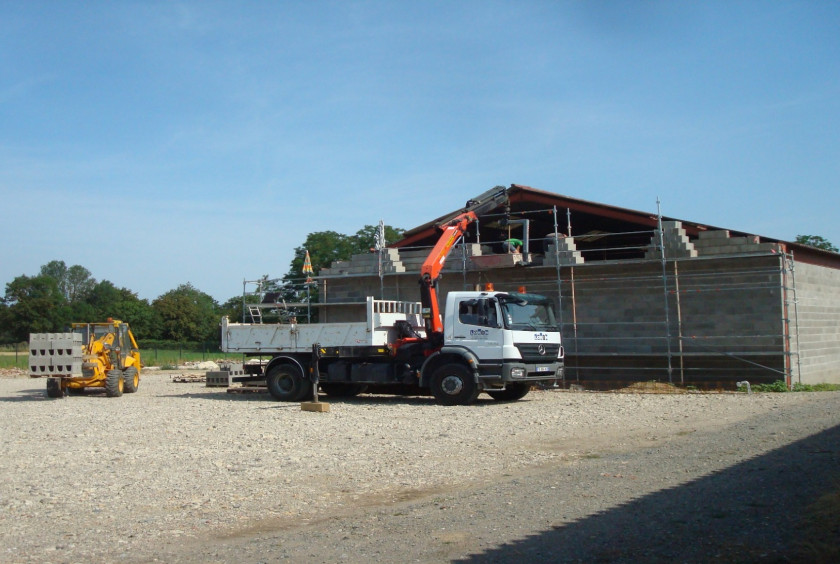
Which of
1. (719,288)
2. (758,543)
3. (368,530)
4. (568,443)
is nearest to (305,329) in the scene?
(568,443)

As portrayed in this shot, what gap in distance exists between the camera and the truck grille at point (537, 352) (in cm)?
1780

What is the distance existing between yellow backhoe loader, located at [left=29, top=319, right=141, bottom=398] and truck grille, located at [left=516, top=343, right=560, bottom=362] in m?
11.7

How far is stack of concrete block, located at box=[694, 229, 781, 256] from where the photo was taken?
795 inches

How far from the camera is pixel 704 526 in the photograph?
22.3ft

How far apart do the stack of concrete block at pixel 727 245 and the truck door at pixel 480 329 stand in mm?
6640

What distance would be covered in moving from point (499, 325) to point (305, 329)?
4970 millimetres

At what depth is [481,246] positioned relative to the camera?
24453 mm

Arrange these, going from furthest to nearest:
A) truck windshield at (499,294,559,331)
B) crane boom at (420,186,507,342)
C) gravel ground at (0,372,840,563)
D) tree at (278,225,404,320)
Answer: tree at (278,225,404,320), crane boom at (420,186,507,342), truck windshield at (499,294,559,331), gravel ground at (0,372,840,563)

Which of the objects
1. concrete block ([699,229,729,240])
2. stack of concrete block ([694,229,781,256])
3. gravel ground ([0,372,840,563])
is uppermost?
concrete block ([699,229,729,240])

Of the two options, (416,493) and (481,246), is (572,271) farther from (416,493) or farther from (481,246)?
(416,493)

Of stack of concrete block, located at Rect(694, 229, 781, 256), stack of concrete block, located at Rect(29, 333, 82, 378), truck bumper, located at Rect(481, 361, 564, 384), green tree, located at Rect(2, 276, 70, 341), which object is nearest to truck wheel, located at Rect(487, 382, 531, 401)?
truck bumper, located at Rect(481, 361, 564, 384)

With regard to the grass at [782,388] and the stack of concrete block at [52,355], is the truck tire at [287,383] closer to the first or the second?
the stack of concrete block at [52,355]

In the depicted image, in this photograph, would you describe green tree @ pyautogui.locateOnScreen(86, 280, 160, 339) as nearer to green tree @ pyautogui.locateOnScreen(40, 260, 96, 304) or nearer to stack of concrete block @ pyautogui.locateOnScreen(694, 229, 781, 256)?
green tree @ pyautogui.locateOnScreen(40, 260, 96, 304)

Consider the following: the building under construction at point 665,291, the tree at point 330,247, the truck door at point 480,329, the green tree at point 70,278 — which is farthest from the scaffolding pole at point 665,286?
the green tree at point 70,278
